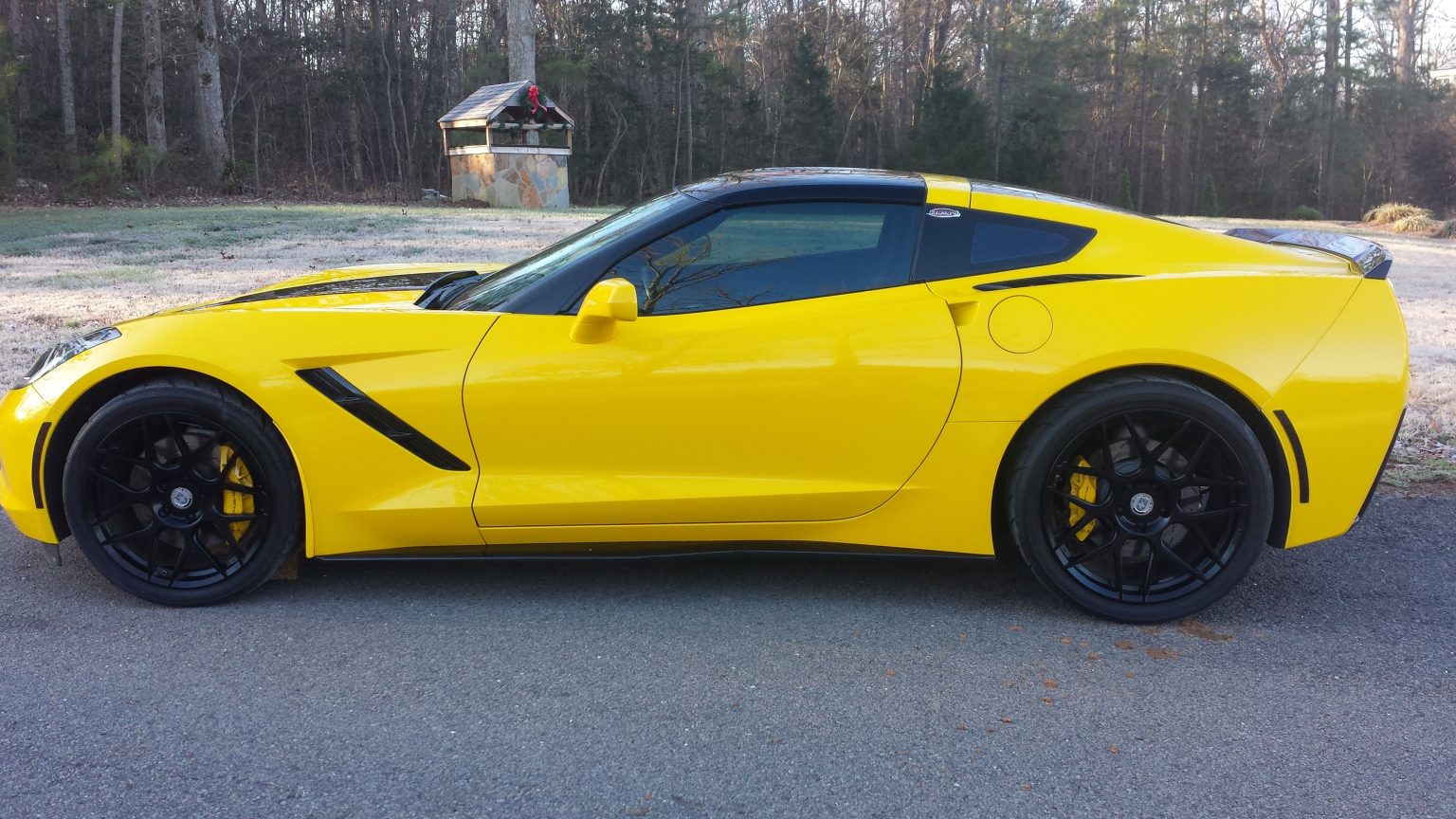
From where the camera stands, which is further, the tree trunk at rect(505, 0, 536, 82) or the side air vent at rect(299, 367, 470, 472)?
the tree trunk at rect(505, 0, 536, 82)

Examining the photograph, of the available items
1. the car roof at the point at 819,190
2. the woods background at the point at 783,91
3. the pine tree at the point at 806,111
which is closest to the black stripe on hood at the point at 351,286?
the car roof at the point at 819,190

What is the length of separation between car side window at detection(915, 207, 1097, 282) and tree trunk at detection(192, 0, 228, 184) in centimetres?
2620

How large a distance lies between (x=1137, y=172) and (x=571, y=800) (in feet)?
137

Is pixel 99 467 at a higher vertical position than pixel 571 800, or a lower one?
higher

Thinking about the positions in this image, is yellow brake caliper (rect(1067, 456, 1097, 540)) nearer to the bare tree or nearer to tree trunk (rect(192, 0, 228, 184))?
tree trunk (rect(192, 0, 228, 184))

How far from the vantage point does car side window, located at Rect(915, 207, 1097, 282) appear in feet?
11.6

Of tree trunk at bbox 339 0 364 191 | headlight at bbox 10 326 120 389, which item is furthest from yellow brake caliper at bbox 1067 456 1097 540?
tree trunk at bbox 339 0 364 191

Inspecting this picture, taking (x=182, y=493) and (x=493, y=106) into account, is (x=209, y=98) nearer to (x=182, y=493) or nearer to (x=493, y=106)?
(x=493, y=106)

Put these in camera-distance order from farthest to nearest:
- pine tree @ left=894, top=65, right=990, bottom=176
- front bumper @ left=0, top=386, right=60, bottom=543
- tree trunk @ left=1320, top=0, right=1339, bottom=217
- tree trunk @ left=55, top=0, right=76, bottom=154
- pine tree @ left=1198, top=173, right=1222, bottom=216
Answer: tree trunk @ left=1320, top=0, right=1339, bottom=217 → pine tree @ left=1198, top=173, right=1222, bottom=216 → pine tree @ left=894, top=65, right=990, bottom=176 → tree trunk @ left=55, top=0, right=76, bottom=154 → front bumper @ left=0, top=386, right=60, bottom=543

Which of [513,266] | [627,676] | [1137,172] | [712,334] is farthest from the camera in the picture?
[1137,172]

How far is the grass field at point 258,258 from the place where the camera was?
23.4 feet

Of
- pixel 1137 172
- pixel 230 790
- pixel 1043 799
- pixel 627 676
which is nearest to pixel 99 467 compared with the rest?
pixel 230 790

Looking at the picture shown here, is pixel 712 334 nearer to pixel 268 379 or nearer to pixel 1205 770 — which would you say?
pixel 268 379

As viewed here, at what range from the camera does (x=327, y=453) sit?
3467mm
